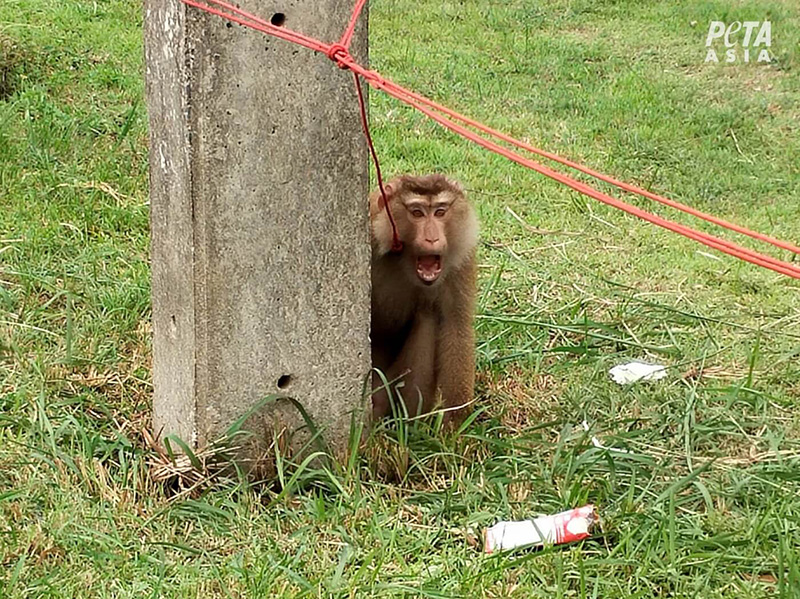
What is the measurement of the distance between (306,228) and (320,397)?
539 millimetres

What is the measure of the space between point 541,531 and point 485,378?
48.5 inches

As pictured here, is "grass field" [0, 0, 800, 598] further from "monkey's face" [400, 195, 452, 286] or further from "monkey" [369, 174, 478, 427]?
"monkey's face" [400, 195, 452, 286]

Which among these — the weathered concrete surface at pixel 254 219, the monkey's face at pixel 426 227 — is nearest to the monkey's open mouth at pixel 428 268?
the monkey's face at pixel 426 227

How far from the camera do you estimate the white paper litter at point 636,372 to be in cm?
464

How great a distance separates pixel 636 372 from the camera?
4688 mm

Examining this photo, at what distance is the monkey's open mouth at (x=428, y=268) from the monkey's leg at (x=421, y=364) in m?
0.28

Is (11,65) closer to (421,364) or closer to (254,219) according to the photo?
(421,364)

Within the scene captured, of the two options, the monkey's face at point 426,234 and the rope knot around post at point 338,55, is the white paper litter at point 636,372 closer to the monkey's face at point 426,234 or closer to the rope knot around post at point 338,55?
the monkey's face at point 426,234

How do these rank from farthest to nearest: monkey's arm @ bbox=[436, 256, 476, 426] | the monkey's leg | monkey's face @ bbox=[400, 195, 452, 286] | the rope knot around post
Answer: the monkey's leg → monkey's arm @ bbox=[436, 256, 476, 426] → monkey's face @ bbox=[400, 195, 452, 286] → the rope knot around post

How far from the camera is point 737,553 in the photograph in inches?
133

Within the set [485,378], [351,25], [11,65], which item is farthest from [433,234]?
[11,65]

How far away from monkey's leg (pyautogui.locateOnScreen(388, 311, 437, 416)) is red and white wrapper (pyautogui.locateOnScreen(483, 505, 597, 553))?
97 cm

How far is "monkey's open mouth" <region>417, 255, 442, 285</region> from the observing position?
4.16 metres

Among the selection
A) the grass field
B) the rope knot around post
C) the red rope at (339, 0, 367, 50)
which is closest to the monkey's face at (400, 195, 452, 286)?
the grass field
